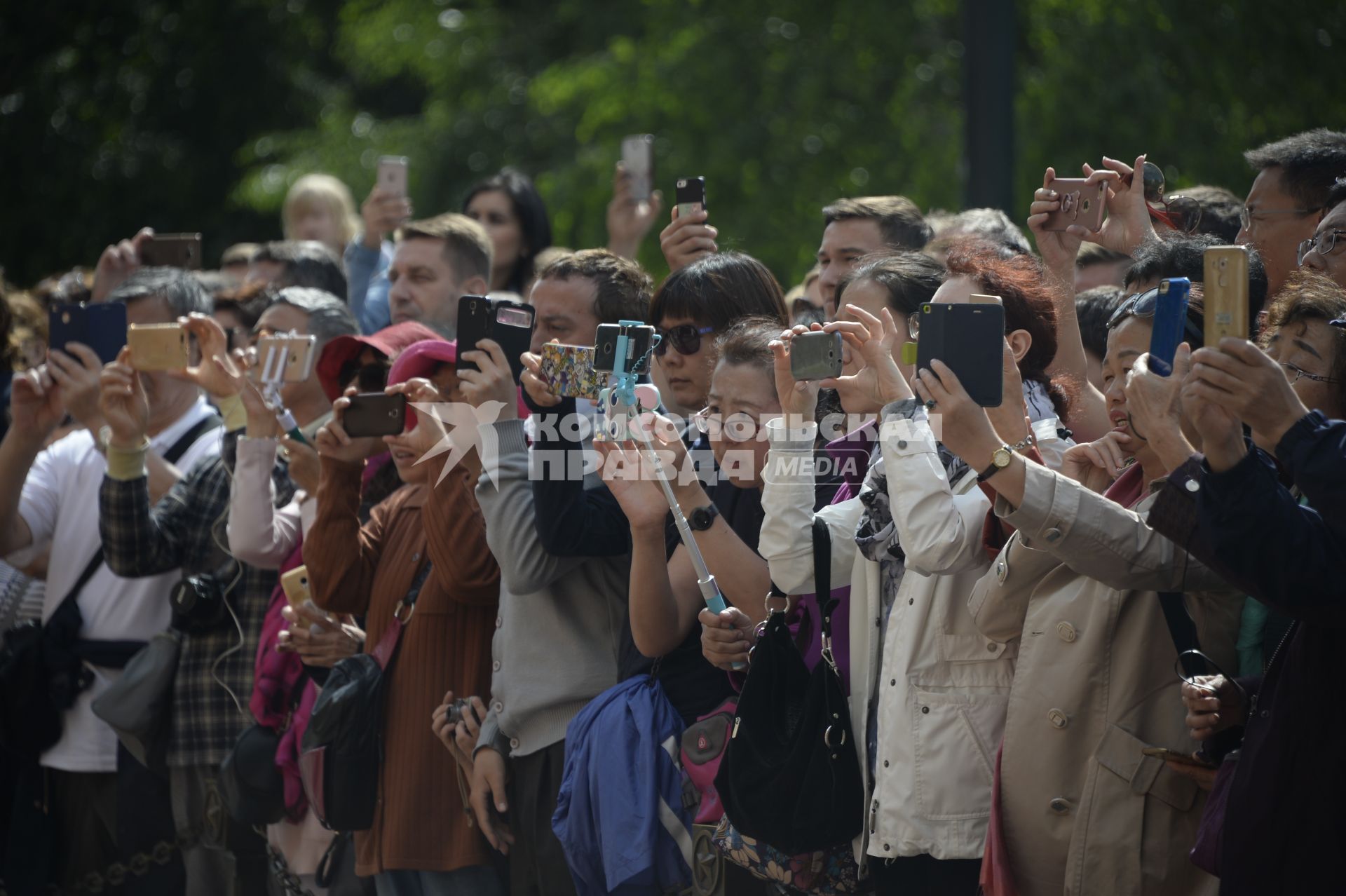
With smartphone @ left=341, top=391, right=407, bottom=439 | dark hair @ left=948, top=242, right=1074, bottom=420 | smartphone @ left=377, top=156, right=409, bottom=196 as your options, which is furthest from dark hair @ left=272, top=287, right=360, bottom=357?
dark hair @ left=948, top=242, right=1074, bottom=420

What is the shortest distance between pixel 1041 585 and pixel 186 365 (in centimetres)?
325

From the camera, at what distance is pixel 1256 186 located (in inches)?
146

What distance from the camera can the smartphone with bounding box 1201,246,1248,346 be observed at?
2439 mm

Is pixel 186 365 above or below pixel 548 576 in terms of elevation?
above

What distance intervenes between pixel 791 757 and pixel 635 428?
842 millimetres

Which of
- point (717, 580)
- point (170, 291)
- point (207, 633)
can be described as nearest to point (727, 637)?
point (717, 580)

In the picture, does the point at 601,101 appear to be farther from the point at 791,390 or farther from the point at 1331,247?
the point at 1331,247

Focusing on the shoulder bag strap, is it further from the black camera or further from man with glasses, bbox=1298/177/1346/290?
man with glasses, bbox=1298/177/1346/290

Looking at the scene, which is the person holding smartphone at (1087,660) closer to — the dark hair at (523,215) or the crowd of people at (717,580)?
the crowd of people at (717,580)

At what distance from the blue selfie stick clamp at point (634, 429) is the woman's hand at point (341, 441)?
3.21 feet

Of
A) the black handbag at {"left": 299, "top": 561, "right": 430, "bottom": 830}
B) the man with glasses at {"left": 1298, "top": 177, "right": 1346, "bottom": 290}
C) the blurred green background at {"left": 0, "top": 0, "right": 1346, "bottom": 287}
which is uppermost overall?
the blurred green background at {"left": 0, "top": 0, "right": 1346, "bottom": 287}

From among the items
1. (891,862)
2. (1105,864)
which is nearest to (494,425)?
(891,862)

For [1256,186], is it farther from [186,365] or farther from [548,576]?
[186,365]

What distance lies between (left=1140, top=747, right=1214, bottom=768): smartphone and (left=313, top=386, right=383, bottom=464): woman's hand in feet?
7.87
